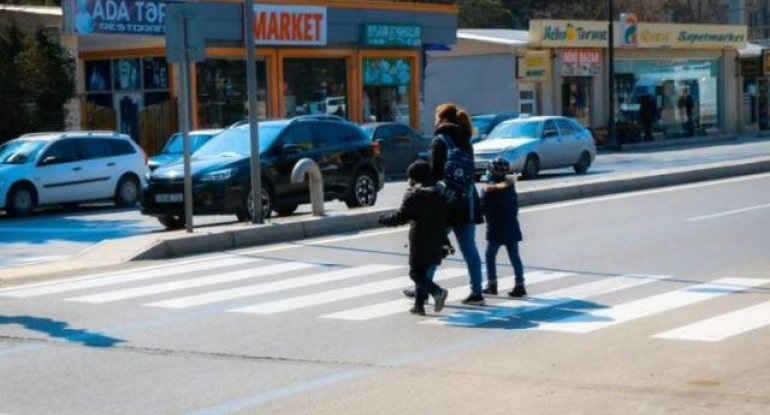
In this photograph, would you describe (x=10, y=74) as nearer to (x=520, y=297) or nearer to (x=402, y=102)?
(x=402, y=102)

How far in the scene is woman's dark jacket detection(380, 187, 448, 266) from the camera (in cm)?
1166

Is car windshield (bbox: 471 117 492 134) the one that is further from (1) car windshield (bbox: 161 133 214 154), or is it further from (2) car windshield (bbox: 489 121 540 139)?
(1) car windshield (bbox: 161 133 214 154)

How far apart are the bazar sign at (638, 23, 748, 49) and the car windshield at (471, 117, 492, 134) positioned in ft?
59.1

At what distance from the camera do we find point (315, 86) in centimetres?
4225

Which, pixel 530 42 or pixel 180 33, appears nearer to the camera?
pixel 180 33

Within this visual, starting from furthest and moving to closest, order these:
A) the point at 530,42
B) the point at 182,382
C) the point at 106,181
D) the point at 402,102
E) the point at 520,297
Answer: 1. the point at 530,42
2. the point at 402,102
3. the point at 106,181
4. the point at 520,297
5. the point at 182,382

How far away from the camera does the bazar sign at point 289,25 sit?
129 ft

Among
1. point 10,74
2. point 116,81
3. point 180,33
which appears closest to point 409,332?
point 180,33

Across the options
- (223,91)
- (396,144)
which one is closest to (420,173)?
(396,144)

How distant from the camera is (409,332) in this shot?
36.2 feet

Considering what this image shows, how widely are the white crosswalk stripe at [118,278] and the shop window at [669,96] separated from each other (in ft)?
124

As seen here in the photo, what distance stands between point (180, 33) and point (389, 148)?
17438 mm

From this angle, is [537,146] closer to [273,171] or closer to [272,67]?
[272,67]

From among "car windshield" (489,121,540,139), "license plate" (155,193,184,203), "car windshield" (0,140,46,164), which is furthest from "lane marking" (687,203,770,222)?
"car windshield" (0,140,46,164)
